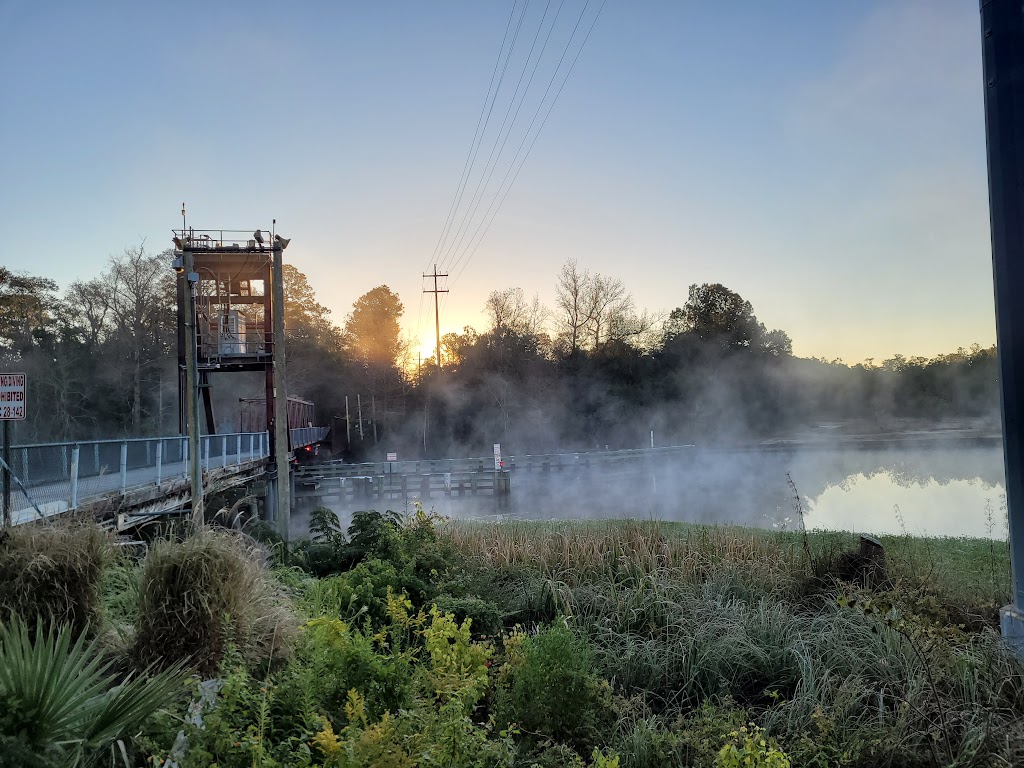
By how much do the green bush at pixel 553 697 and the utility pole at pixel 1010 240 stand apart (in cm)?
266

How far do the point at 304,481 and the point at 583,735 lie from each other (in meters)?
29.6

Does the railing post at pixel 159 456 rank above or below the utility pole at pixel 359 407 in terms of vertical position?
below

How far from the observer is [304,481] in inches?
1234

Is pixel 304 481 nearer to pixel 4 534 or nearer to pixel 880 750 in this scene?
pixel 4 534

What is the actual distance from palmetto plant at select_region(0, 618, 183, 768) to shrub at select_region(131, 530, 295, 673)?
87 centimetres

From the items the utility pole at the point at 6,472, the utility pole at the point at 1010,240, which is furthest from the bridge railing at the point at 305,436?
the utility pole at the point at 1010,240

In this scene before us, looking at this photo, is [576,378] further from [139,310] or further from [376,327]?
[139,310]

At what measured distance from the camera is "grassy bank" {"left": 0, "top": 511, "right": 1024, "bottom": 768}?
2.91 meters

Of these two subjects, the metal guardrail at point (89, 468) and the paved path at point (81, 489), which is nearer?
the paved path at point (81, 489)

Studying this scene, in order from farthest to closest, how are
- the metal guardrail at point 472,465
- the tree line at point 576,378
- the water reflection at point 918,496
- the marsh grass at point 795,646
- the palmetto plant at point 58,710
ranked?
the tree line at point 576,378 < the metal guardrail at point 472,465 < the water reflection at point 918,496 < the marsh grass at point 795,646 < the palmetto plant at point 58,710

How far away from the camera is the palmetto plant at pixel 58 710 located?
2525 millimetres

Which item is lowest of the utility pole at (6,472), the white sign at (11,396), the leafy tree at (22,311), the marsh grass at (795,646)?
the marsh grass at (795,646)

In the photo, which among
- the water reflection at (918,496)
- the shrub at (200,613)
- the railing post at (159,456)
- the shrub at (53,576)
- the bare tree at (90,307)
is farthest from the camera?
the bare tree at (90,307)

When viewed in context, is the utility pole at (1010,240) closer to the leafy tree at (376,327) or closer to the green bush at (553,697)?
the green bush at (553,697)
